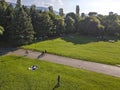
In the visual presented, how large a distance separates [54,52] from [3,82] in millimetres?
21278

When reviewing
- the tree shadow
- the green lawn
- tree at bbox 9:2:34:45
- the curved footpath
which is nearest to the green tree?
tree at bbox 9:2:34:45

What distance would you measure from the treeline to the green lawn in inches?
633

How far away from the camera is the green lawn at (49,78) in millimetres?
32344

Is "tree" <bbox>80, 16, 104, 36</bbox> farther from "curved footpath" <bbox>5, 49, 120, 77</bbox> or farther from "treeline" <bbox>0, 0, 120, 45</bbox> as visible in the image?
"curved footpath" <bbox>5, 49, 120, 77</bbox>

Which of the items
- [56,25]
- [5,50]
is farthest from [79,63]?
[56,25]

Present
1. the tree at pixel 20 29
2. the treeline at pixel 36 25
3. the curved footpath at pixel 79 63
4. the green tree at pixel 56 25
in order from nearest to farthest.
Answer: the curved footpath at pixel 79 63
the tree at pixel 20 29
the treeline at pixel 36 25
the green tree at pixel 56 25

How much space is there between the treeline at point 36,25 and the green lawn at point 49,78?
16.1 metres

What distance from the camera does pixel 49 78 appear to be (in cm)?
3509

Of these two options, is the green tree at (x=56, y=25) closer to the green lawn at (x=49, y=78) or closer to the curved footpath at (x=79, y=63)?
the curved footpath at (x=79, y=63)

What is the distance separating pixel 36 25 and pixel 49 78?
37.6 m

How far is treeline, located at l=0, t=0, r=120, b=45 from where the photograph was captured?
59219 millimetres

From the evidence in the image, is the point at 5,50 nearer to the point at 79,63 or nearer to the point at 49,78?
the point at 79,63

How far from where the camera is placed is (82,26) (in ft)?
294

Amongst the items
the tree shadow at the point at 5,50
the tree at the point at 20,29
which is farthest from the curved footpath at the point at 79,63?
the tree at the point at 20,29
